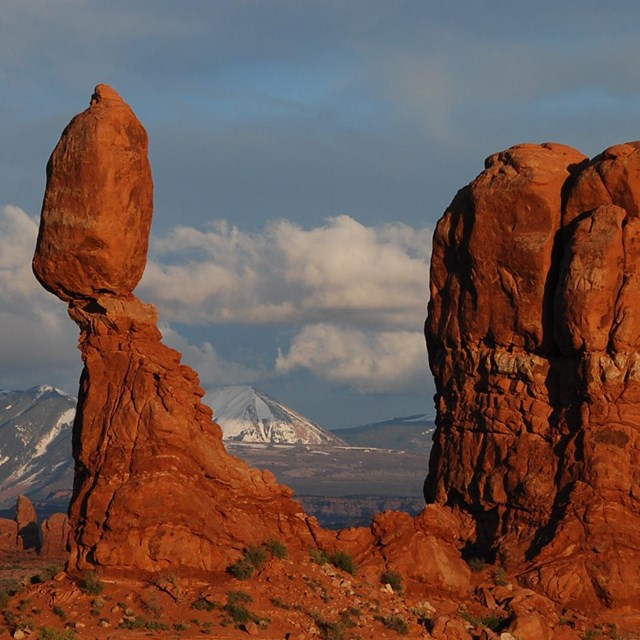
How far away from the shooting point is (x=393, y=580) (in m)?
44.4

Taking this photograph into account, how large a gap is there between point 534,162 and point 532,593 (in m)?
15.5

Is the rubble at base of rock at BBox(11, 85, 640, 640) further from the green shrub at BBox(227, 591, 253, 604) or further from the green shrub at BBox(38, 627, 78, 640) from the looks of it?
the green shrub at BBox(38, 627, 78, 640)

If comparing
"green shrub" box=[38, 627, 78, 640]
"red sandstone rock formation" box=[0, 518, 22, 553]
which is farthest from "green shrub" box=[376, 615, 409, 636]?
"red sandstone rock formation" box=[0, 518, 22, 553]

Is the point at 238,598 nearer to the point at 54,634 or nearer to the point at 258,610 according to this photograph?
the point at 258,610

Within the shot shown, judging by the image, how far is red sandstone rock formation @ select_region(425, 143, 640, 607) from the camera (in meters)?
46.6

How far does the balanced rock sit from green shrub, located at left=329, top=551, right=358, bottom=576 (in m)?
1.07

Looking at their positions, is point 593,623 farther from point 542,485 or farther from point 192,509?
point 192,509

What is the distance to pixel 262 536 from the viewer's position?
44.2 m

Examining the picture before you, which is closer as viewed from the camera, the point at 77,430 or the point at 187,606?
the point at 187,606

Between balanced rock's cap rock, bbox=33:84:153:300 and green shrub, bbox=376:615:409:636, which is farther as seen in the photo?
balanced rock's cap rock, bbox=33:84:153:300

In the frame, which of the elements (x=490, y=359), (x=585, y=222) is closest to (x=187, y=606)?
(x=490, y=359)

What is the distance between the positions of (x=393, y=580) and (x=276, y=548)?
13.0 feet

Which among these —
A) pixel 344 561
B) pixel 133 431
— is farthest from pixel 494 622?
pixel 133 431

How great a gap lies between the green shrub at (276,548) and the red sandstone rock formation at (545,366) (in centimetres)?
855
